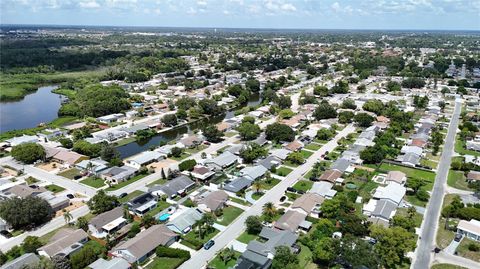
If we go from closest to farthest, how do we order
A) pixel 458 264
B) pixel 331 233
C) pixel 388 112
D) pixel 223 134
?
pixel 458 264, pixel 331 233, pixel 223 134, pixel 388 112

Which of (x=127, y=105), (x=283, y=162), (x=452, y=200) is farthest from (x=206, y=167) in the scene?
(x=127, y=105)

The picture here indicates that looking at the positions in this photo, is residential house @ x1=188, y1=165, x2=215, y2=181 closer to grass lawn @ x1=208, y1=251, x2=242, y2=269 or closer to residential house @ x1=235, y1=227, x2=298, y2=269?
residential house @ x1=235, y1=227, x2=298, y2=269

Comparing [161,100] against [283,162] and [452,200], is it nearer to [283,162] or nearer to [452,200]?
[283,162]

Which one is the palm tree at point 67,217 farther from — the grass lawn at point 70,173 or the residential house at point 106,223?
the grass lawn at point 70,173

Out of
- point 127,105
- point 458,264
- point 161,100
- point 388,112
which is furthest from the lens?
point 161,100

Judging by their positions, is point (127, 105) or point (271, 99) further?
point (271, 99)

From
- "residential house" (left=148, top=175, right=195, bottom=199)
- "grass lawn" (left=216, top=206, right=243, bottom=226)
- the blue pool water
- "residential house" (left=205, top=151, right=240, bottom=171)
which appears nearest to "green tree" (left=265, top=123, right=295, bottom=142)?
"residential house" (left=205, top=151, right=240, bottom=171)

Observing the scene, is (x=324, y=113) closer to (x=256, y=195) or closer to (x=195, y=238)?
(x=256, y=195)
